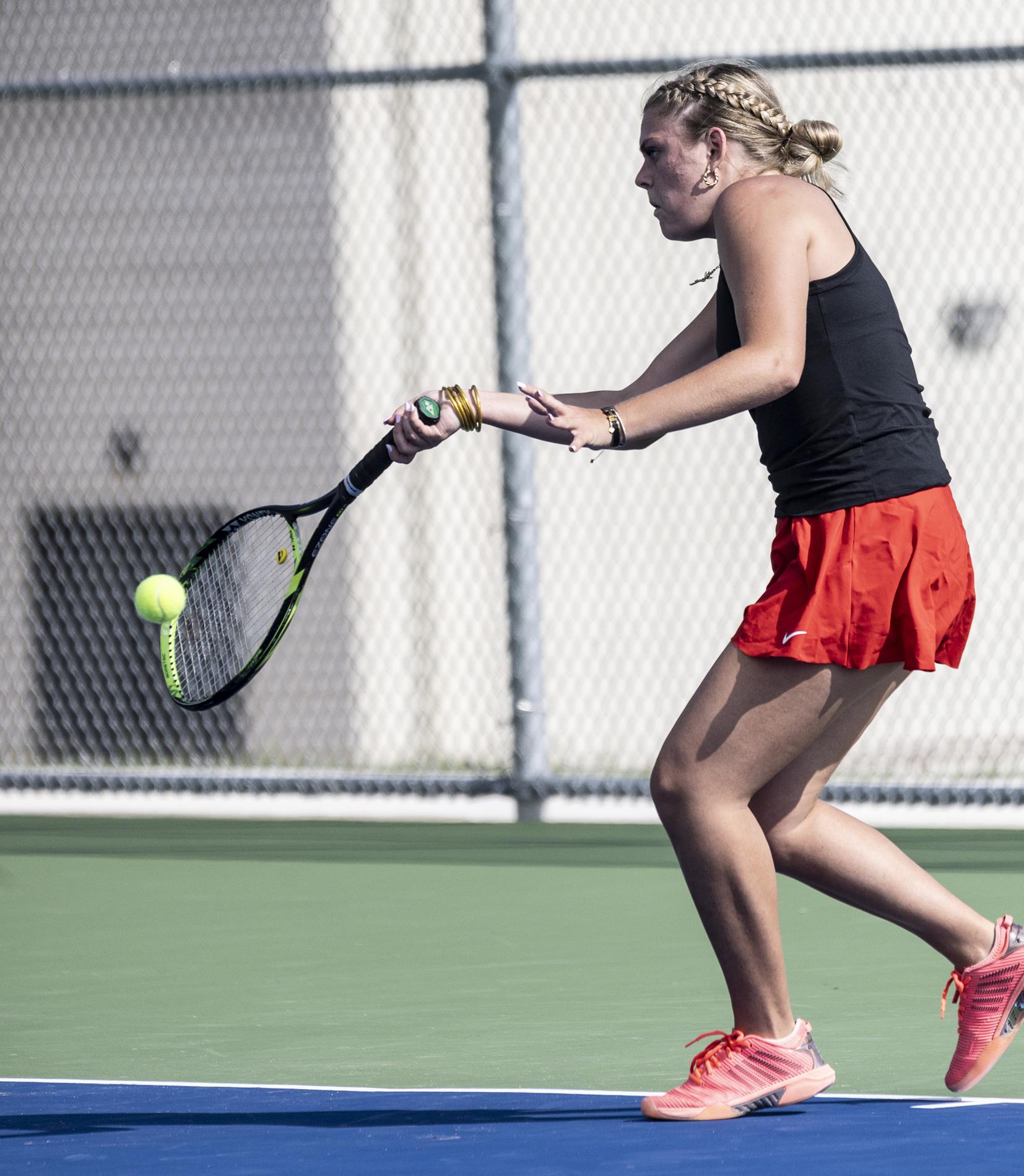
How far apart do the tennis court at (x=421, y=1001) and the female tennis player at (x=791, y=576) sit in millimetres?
176

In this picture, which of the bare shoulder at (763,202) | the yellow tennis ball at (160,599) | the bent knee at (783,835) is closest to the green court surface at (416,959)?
the bent knee at (783,835)

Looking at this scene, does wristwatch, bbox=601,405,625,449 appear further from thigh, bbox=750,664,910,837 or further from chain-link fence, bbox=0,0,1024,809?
chain-link fence, bbox=0,0,1024,809

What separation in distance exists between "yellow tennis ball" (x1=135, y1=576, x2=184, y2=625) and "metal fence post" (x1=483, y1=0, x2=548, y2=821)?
240 centimetres

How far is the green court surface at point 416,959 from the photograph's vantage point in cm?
402

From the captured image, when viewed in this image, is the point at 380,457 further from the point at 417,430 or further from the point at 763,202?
the point at 763,202

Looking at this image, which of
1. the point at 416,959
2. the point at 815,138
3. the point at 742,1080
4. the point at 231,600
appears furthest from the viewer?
the point at 416,959

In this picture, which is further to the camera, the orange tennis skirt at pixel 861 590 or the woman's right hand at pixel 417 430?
the woman's right hand at pixel 417 430

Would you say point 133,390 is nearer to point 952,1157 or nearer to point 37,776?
point 37,776

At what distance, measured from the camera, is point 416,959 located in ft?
16.4

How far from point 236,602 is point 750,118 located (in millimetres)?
1435

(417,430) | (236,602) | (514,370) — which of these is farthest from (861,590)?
(514,370)

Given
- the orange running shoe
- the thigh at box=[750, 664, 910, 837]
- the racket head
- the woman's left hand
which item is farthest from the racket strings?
the orange running shoe

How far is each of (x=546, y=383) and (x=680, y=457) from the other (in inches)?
25.5

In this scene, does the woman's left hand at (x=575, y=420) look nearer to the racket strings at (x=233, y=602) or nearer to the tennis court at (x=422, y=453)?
the racket strings at (x=233, y=602)
